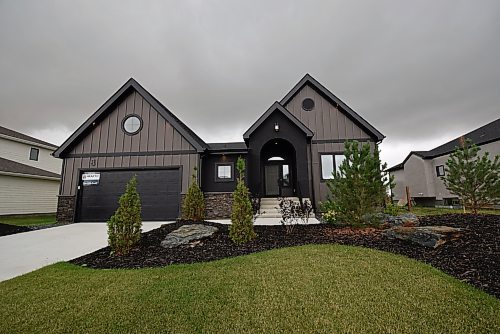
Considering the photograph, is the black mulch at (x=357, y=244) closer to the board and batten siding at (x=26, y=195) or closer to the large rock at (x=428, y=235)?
the large rock at (x=428, y=235)

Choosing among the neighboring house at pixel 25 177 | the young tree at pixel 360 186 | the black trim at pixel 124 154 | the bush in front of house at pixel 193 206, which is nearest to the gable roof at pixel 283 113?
the black trim at pixel 124 154

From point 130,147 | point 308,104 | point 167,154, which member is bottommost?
point 167,154

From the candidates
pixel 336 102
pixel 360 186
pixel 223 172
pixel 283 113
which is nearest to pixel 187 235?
pixel 360 186

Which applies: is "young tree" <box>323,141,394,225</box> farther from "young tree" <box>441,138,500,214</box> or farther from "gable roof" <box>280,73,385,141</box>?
"gable roof" <box>280,73,385,141</box>

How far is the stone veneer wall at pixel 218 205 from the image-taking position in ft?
34.1

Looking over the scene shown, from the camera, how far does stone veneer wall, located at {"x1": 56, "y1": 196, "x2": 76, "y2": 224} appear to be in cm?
1055

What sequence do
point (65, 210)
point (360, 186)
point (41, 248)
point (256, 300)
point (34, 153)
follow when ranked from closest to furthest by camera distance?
point (256, 300) → point (41, 248) → point (360, 186) → point (65, 210) → point (34, 153)

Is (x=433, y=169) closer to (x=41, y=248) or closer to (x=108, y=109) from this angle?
(x=108, y=109)

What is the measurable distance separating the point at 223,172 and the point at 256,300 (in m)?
9.13

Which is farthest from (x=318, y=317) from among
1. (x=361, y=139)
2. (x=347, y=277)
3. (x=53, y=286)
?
(x=361, y=139)

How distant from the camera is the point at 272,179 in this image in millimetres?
13961

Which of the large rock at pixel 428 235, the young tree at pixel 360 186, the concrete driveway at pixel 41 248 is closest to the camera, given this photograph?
the concrete driveway at pixel 41 248

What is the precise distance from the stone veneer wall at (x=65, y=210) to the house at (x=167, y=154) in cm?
4

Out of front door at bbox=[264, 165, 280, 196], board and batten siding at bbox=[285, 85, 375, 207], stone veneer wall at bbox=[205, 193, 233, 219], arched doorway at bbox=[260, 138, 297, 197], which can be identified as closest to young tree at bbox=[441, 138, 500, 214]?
board and batten siding at bbox=[285, 85, 375, 207]
